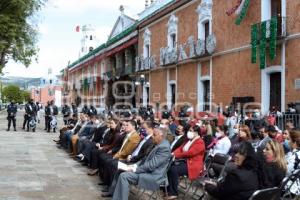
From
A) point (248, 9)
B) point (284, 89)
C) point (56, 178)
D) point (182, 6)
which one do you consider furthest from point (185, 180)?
point (182, 6)

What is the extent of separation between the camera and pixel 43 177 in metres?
10.2

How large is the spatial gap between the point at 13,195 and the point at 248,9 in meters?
13.5

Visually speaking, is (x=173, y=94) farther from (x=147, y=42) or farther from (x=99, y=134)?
(x=99, y=134)

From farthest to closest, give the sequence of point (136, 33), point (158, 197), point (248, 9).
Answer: point (136, 33), point (248, 9), point (158, 197)

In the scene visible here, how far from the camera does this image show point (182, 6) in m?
26.4

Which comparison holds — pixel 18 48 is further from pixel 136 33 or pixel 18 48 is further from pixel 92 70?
pixel 92 70

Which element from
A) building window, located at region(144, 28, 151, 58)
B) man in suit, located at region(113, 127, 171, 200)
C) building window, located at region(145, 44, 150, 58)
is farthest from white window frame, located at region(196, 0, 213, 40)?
man in suit, located at region(113, 127, 171, 200)

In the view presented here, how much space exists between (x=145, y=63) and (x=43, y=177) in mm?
22433

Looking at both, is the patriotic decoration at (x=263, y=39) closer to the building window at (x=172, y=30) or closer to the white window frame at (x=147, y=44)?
the building window at (x=172, y=30)

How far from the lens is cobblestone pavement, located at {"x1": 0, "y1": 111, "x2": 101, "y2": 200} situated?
27.9ft

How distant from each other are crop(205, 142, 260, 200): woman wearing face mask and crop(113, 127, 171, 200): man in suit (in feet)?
6.02

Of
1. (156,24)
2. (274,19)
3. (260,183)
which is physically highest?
(156,24)

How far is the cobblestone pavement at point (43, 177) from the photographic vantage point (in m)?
8.52

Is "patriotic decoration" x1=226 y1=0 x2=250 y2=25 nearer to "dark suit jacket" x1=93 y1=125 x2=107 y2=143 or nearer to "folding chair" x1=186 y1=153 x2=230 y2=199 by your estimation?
"dark suit jacket" x1=93 y1=125 x2=107 y2=143
